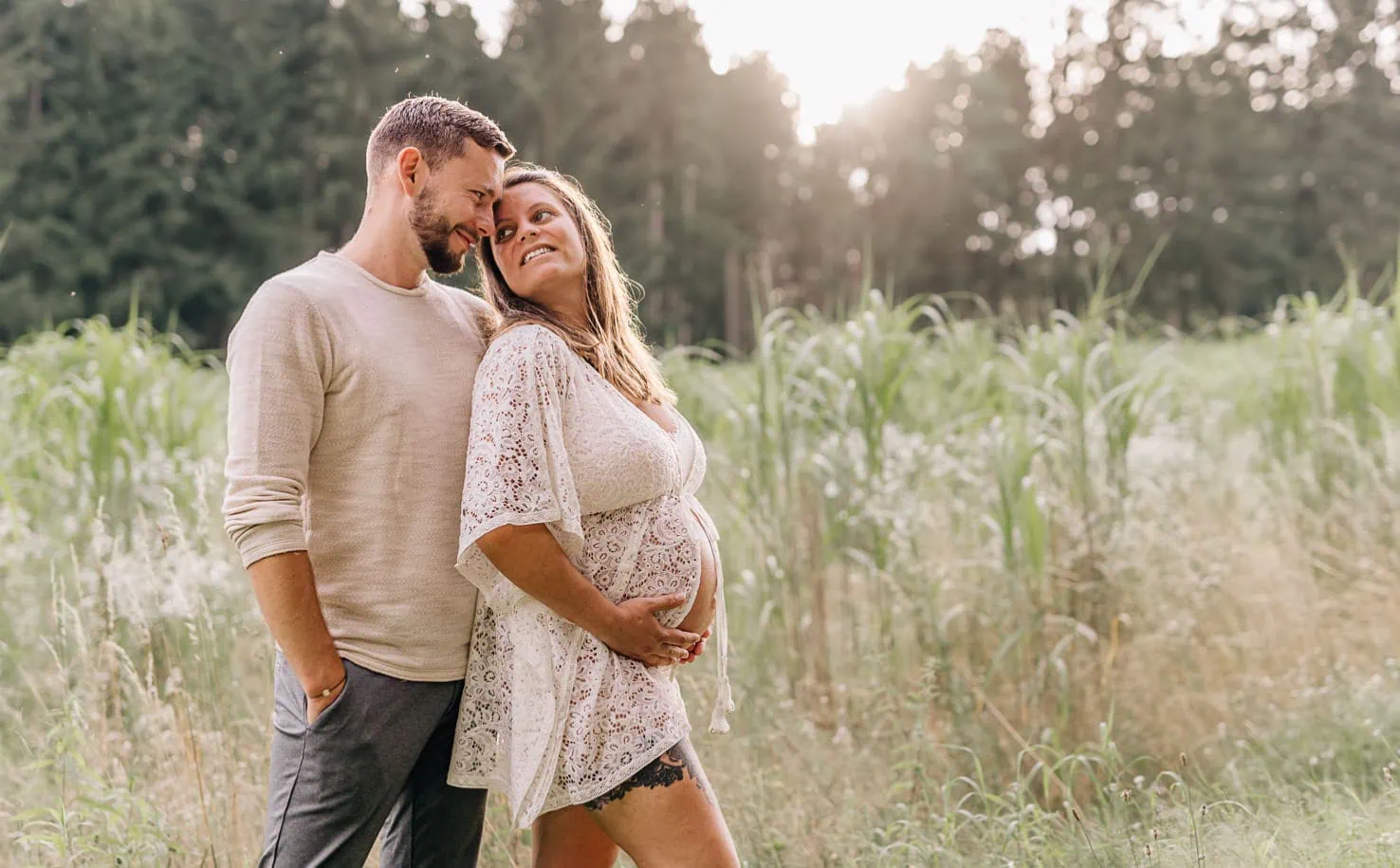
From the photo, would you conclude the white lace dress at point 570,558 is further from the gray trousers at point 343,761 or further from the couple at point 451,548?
the gray trousers at point 343,761

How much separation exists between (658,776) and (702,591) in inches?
14.1

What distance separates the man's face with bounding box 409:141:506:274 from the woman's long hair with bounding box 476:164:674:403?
0.36 feet

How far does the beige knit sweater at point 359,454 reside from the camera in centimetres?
163

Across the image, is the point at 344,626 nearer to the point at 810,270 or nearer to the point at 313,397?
the point at 313,397

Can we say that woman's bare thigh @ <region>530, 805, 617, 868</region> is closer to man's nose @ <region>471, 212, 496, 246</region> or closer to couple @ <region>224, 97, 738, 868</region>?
couple @ <region>224, 97, 738, 868</region>

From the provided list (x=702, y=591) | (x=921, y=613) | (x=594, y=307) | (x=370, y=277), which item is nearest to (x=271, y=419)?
(x=370, y=277)

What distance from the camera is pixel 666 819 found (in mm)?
1751

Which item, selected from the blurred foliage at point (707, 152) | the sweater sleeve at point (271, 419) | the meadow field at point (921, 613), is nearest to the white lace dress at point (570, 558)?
the sweater sleeve at point (271, 419)

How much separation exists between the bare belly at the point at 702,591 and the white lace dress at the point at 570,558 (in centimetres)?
3

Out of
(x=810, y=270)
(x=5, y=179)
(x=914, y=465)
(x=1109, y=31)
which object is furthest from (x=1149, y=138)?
(x=914, y=465)

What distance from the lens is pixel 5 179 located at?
62.7 ft

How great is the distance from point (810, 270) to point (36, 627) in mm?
29700

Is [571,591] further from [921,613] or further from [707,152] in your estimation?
[707,152]

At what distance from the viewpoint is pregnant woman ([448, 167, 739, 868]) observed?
172cm
